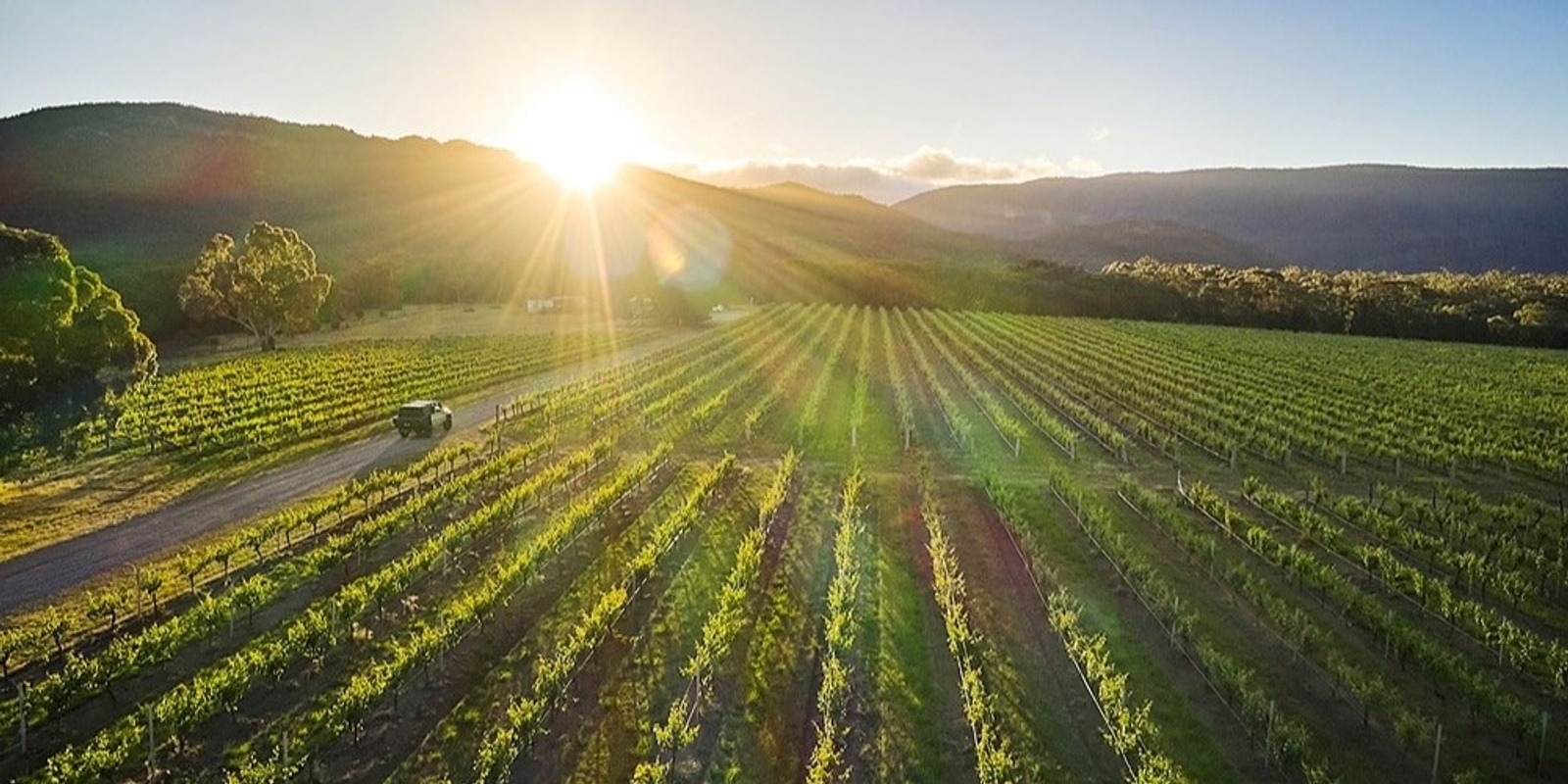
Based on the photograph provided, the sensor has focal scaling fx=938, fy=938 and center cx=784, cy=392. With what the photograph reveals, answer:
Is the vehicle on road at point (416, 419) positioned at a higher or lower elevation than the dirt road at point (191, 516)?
higher

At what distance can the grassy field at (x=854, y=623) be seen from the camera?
540 inches

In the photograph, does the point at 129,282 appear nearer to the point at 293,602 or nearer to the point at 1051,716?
the point at 293,602

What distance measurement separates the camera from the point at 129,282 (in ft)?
282

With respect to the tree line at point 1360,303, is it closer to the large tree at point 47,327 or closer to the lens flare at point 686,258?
the lens flare at point 686,258

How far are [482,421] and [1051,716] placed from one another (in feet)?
106

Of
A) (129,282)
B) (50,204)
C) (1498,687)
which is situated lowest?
(1498,687)

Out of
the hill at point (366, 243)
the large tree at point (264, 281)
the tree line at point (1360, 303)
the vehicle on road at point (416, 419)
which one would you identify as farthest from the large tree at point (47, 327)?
the tree line at point (1360, 303)

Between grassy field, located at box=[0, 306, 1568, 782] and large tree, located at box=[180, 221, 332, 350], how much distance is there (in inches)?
1938

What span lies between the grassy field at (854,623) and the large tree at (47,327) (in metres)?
12.3

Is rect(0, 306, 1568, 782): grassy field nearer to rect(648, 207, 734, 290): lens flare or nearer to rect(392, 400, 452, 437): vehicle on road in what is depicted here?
rect(392, 400, 452, 437): vehicle on road

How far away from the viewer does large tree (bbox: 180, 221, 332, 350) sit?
73.0m

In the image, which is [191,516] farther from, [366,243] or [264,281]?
[366,243]

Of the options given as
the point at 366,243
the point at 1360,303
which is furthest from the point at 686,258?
the point at 1360,303

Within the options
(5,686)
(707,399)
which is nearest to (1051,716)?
(5,686)
